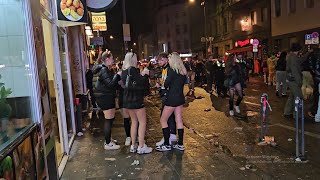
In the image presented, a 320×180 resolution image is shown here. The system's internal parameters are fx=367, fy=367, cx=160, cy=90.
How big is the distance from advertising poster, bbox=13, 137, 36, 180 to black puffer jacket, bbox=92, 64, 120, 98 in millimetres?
3015

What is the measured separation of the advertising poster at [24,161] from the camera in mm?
3317

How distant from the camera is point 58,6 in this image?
6699 mm

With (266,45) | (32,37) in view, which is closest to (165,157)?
(32,37)

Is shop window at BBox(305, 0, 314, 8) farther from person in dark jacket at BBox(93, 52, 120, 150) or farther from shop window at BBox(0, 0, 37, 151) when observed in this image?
shop window at BBox(0, 0, 37, 151)

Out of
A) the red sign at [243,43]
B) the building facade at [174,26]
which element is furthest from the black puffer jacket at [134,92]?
the building facade at [174,26]

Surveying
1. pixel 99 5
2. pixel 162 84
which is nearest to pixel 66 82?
pixel 99 5

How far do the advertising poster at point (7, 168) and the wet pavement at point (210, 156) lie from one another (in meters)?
2.53

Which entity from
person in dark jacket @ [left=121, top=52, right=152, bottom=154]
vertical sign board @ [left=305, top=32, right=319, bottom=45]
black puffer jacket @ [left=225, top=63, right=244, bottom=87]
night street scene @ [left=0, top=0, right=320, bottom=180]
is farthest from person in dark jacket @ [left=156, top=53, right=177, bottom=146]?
vertical sign board @ [left=305, top=32, right=319, bottom=45]

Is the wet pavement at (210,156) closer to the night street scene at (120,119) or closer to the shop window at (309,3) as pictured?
the night street scene at (120,119)

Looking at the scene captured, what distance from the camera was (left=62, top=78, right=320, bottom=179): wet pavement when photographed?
5570 mm

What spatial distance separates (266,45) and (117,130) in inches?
954

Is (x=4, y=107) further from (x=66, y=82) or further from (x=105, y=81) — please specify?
(x=66, y=82)

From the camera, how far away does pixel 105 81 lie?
674cm

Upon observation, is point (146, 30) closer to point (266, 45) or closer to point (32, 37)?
point (266, 45)
